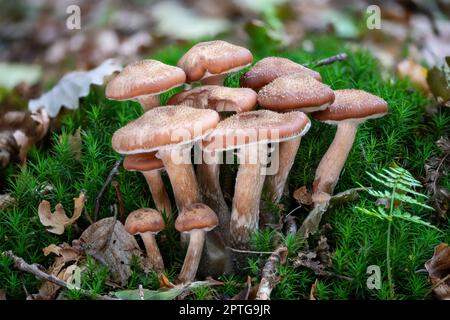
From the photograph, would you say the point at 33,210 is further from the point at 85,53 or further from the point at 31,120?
the point at 85,53

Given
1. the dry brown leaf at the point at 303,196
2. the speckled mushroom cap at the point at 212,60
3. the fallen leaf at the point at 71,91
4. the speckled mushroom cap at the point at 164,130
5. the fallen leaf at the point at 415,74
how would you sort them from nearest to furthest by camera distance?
the speckled mushroom cap at the point at 164,130, the speckled mushroom cap at the point at 212,60, the dry brown leaf at the point at 303,196, the fallen leaf at the point at 71,91, the fallen leaf at the point at 415,74

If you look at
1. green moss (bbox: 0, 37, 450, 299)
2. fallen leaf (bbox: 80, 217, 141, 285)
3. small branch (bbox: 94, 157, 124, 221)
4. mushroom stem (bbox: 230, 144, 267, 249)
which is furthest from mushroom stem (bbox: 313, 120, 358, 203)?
small branch (bbox: 94, 157, 124, 221)

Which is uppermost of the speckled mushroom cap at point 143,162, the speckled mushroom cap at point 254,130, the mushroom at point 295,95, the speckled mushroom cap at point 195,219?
the mushroom at point 295,95

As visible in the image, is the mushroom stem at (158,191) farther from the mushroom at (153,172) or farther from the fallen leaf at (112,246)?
the fallen leaf at (112,246)

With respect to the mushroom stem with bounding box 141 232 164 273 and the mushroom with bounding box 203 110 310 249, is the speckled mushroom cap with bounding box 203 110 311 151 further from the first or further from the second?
the mushroom stem with bounding box 141 232 164 273

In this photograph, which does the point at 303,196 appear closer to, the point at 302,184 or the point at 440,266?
the point at 302,184

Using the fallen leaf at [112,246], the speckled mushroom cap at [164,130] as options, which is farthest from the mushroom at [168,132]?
the fallen leaf at [112,246]

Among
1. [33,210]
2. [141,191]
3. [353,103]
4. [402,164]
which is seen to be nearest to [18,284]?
[33,210]
